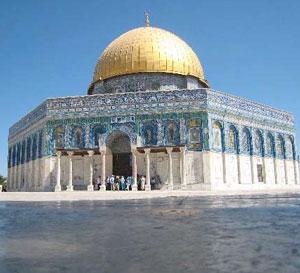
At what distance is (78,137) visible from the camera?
69.7ft

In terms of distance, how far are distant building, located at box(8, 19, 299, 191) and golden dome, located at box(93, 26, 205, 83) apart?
62 millimetres

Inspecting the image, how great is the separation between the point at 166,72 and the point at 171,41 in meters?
2.45

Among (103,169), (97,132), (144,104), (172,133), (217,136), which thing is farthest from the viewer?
(97,132)

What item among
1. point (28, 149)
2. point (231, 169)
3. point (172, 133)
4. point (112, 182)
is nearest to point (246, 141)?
point (231, 169)

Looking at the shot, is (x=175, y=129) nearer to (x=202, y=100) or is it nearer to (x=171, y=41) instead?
(x=202, y=100)

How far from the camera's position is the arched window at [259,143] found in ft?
75.5

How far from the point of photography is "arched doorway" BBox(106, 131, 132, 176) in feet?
69.2

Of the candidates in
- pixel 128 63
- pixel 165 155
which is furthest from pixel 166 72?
pixel 165 155

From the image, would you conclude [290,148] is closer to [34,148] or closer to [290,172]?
[290,172]

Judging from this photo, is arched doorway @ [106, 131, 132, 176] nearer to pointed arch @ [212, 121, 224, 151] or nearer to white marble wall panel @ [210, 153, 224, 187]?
white marble wall panel @ [210, 153, 224, 187]

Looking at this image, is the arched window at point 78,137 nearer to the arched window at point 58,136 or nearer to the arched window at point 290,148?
the arched window at point 58,136

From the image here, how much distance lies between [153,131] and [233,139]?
4.65 meters

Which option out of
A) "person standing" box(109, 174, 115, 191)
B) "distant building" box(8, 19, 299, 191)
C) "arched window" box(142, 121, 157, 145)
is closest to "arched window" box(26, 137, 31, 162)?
"distant building" box(8, 19, 299, 191)

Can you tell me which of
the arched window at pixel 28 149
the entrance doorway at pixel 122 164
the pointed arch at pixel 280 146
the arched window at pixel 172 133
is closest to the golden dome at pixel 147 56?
the arched window at pixel 172 133
